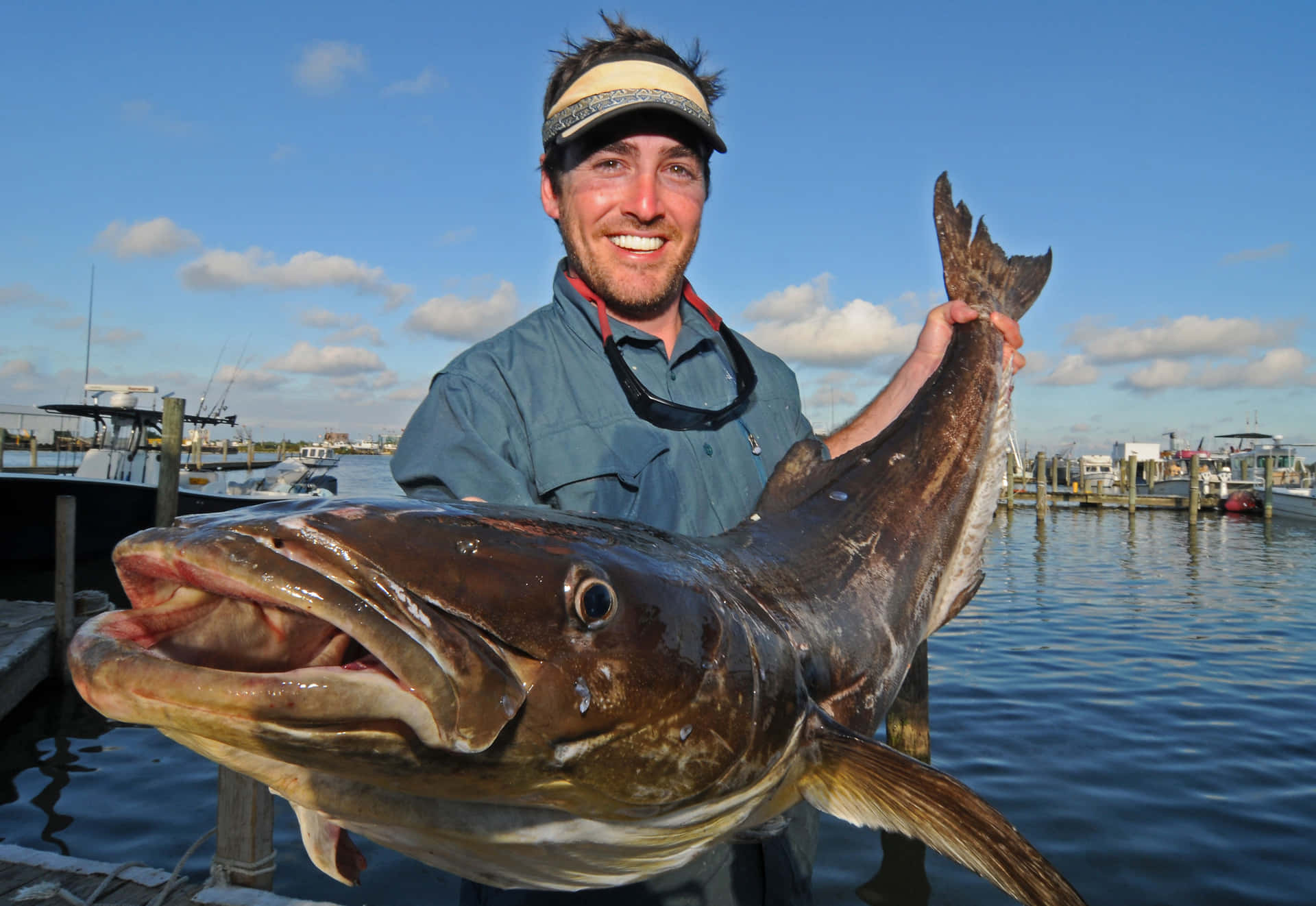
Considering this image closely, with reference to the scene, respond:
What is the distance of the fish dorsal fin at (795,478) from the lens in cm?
270

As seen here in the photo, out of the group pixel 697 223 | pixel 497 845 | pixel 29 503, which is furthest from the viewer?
pixel 29 503

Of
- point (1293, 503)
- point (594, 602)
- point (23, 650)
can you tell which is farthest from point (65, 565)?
point (1293, 503)

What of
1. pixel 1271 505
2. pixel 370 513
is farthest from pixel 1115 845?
pixel 1271 505

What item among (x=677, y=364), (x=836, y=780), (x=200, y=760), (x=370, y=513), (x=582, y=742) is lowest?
→ (x=200, y=760)

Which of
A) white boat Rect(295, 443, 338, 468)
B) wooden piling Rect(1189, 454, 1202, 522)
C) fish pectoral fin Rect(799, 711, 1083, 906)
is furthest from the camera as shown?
white boat Rect(295, 443, 338, 468)

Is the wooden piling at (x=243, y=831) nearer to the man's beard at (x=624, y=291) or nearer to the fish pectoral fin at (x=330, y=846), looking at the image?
the fish pectoral fin at (x=330, y=846)

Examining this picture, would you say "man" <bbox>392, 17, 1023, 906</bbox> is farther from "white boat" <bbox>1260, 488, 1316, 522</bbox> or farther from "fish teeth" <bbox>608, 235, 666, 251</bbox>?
"white boat" <bbox>1260, 488, 1316, 522</bbox>

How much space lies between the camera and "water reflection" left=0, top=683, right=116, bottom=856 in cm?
745

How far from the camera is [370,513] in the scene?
1342 mm

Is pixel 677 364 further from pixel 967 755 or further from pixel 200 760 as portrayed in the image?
pixel 200 760

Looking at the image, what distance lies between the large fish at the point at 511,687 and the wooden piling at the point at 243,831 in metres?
3.44

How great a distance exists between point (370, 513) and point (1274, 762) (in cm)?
1038

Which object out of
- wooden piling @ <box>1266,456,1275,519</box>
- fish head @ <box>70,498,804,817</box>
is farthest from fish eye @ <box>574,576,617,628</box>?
wooden piling @ <box>1266,456,1275,519</box>

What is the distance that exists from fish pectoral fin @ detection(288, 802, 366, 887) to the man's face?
191cm
